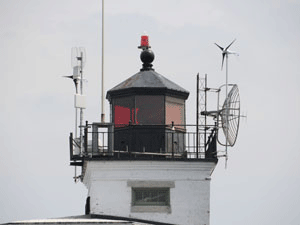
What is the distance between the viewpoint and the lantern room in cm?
3023

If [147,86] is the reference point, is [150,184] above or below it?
below

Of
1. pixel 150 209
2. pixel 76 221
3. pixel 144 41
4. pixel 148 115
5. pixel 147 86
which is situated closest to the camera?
pixel 76 221

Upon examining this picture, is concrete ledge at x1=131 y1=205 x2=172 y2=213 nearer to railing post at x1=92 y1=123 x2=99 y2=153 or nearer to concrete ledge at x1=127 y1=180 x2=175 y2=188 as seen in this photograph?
concrete ledge at x1=127 y1=180 x2=175 y2=188

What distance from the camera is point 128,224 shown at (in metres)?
28.7

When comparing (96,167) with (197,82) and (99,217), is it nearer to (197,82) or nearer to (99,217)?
(99,217)

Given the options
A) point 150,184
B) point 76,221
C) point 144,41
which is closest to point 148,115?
point 150,184

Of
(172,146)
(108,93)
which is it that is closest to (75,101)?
(108,93)

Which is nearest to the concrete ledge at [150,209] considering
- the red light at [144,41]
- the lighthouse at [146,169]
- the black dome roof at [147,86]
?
the lighthouse at [146,169]

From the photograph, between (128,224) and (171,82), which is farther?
(171,82)

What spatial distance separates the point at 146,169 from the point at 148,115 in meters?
1.51

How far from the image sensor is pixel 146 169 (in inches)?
1176

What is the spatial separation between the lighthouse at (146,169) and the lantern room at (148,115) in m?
0.02

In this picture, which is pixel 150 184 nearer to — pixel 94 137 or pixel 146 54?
pixel 94 137

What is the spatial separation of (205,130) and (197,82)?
1292 mm
